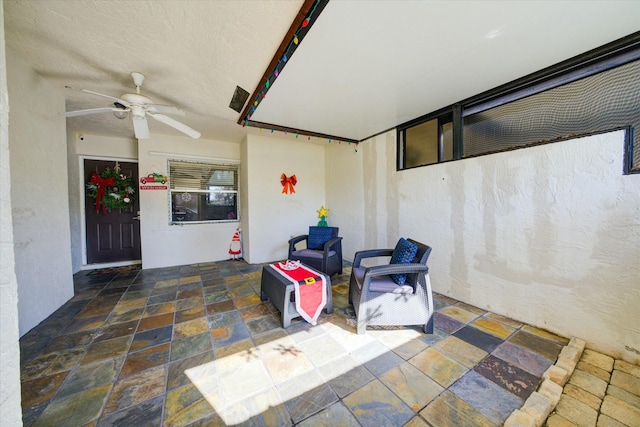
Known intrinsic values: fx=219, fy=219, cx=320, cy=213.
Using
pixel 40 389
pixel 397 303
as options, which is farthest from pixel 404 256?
pixel 40 389

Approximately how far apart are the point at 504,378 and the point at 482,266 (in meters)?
1.22

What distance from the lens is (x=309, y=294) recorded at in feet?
7.23

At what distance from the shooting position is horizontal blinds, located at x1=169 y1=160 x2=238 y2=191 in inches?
168

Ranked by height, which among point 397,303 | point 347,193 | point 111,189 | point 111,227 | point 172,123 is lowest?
point 397,303

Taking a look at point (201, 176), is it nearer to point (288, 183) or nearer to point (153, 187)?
point (153, 187)

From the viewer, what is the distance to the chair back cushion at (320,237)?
3809mm

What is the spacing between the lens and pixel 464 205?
260 cm

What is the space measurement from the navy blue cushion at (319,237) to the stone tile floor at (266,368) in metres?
1.34

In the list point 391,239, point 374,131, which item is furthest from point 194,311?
point 374,131

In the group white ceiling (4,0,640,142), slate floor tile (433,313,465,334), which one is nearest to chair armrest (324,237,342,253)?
slate floor tile (433,313,465,334)

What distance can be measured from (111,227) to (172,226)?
1178mm

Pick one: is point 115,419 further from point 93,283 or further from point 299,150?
point 299,150

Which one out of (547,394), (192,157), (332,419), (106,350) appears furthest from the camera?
(192,157)

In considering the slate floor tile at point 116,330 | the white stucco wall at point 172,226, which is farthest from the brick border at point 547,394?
the white stucco wall at point 172,226
